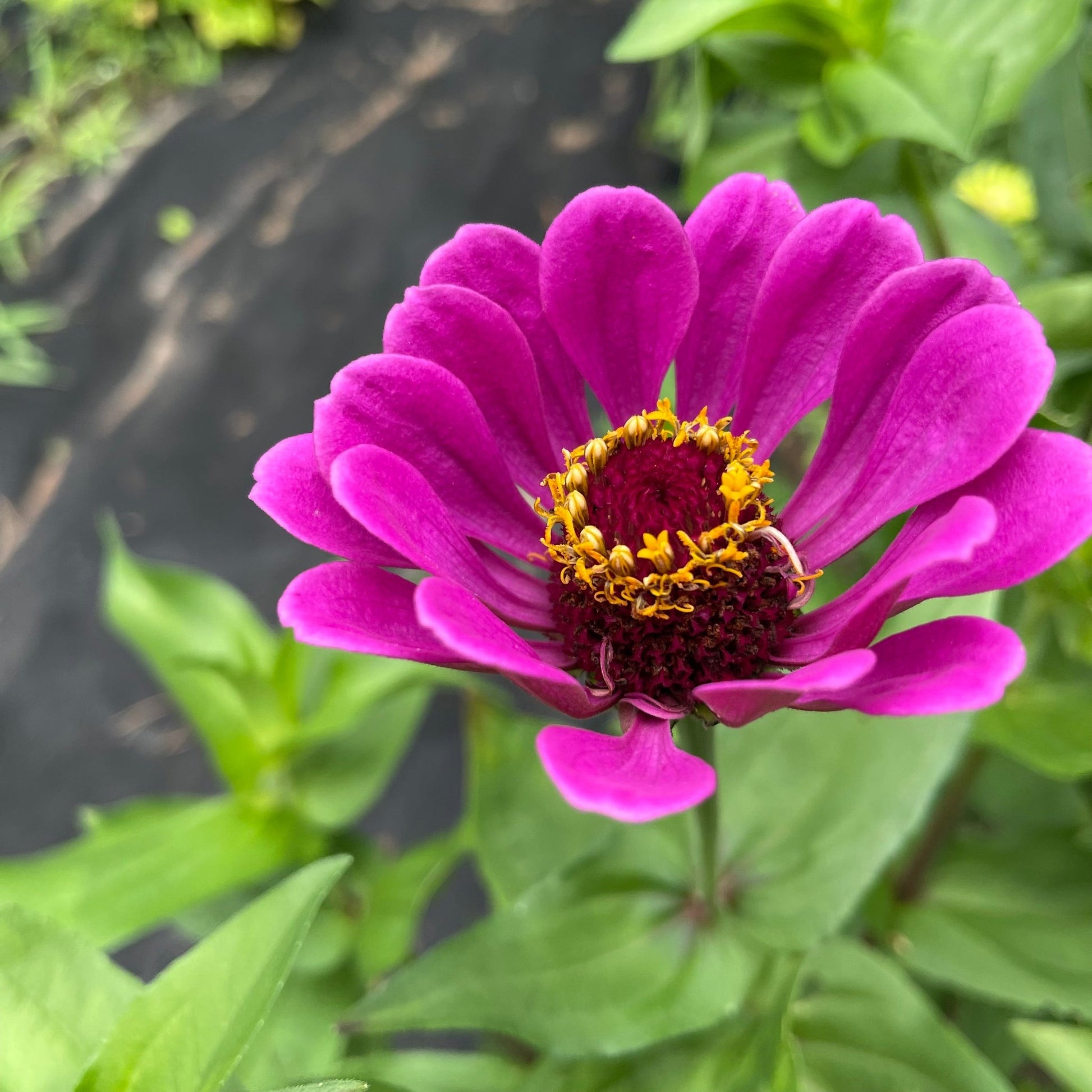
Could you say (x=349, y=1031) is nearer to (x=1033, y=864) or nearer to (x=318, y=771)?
(x=318, y=771)

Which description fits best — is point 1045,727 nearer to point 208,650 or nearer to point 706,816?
point 706,816

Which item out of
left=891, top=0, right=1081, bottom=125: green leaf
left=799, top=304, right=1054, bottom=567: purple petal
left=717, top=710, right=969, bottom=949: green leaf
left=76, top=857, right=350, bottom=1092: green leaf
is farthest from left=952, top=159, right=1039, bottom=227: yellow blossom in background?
left=76, top=857, right=350, bottom=1092: green leaf

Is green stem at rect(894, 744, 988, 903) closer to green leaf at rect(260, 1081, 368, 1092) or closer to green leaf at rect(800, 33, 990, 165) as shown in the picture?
green leaf at rect(800, 33, 990, 165)

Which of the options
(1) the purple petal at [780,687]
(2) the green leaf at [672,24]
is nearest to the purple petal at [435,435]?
(1) the purple petal at [780,687]

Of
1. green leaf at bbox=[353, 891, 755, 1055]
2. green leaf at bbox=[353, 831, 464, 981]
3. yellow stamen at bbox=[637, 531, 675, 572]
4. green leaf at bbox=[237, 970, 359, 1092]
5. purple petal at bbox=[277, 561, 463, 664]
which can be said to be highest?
purple petal at bbox=[277, 561, 463, 664]

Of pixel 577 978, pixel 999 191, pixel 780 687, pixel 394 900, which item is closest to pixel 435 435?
pixel 780 687

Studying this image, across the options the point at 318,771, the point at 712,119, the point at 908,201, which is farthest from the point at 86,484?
the point at 908,201

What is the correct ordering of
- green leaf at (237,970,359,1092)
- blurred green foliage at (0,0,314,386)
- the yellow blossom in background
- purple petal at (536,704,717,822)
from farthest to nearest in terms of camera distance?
blurred green foliage at (0,0,314,386) → the yellow blossom in background → green leaf at (237,970,359,1092) → purple petal at (536,704,717,822)
